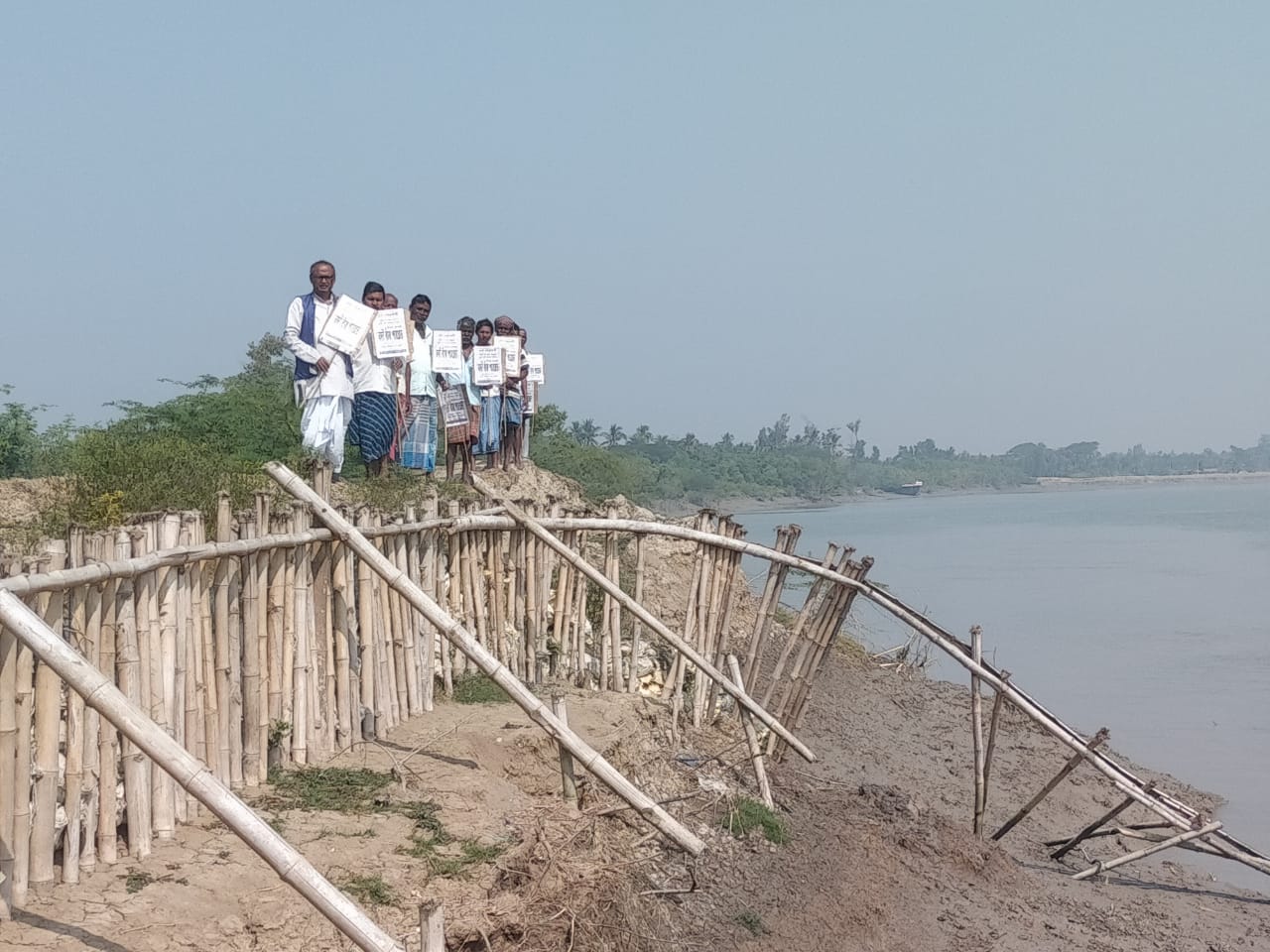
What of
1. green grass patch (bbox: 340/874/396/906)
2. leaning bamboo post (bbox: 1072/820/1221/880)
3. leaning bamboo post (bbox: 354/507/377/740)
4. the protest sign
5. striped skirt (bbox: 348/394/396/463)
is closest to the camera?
green grass patch (bbox: 340/874/396/906)

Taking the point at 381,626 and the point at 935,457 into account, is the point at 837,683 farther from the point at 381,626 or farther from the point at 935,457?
the point at 935,457

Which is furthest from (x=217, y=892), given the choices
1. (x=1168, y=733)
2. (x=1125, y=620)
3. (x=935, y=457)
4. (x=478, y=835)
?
(x=935, y=457)

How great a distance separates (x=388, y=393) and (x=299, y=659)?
440 cm

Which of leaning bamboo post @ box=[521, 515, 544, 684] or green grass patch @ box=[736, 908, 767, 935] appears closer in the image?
green grass patch @ box=[736, 908, 767, 935]

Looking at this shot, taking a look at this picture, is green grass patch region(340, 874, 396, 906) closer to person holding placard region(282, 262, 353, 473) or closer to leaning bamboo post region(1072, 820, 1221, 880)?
leaning bamboo post region(1072, 820, 1221, 880)

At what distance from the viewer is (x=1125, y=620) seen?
2070 cm

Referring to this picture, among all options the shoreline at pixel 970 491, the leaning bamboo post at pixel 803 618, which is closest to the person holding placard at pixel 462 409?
the leaning bamboo post at pixel 803 618

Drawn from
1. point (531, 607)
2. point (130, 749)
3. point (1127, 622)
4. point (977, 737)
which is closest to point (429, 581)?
point (531, 607)

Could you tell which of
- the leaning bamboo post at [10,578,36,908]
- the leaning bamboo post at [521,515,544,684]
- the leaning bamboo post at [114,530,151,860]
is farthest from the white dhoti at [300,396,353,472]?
the leaning bamboo post at [10,578,36,908]

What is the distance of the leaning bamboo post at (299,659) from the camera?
19.3ft

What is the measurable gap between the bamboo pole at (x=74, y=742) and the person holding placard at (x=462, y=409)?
671 cm

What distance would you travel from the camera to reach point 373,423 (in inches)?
396

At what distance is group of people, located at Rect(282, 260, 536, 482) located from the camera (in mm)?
9570

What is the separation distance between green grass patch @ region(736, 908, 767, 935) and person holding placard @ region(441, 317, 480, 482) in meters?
5.79
